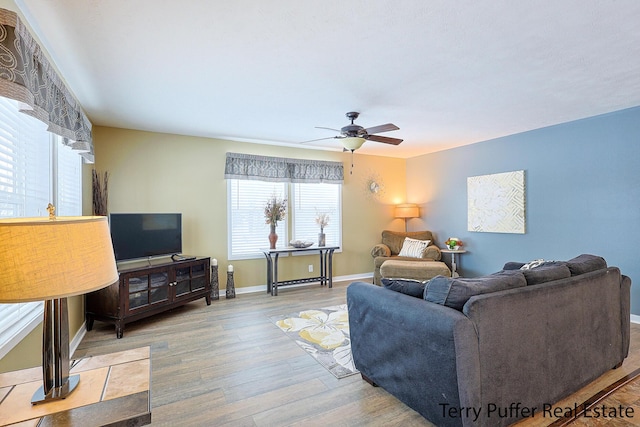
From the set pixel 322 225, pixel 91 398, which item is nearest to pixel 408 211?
pixel 322 225

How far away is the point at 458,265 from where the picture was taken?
5.72 meters

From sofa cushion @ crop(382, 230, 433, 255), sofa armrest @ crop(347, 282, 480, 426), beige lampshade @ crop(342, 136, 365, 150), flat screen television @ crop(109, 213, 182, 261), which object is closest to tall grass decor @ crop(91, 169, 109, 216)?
flat screen television @ crop(109, 213, 182, 261)

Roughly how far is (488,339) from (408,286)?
57 cm

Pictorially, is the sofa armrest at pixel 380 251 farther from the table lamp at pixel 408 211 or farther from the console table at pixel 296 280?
the table lamp at pixel 408 211

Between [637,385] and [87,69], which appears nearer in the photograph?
[637,385]

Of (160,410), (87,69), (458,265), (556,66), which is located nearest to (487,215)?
(458,265)

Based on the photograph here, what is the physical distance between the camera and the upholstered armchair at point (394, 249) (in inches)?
214

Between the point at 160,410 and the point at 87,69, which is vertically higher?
the point at 87,69

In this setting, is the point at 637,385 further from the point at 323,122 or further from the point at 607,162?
the point at 323,122

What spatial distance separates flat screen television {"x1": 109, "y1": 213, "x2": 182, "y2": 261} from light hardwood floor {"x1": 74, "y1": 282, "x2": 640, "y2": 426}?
0.86 metres

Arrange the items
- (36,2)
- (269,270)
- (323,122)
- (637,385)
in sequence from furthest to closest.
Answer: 1. (269,270)
2. (323,122)
3. (637,385)
4. (36,2)

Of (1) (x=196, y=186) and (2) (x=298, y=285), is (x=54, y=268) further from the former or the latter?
(2) (x=298, y=285)

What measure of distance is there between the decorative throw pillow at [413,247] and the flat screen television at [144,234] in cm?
382

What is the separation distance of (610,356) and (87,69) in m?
4.96
